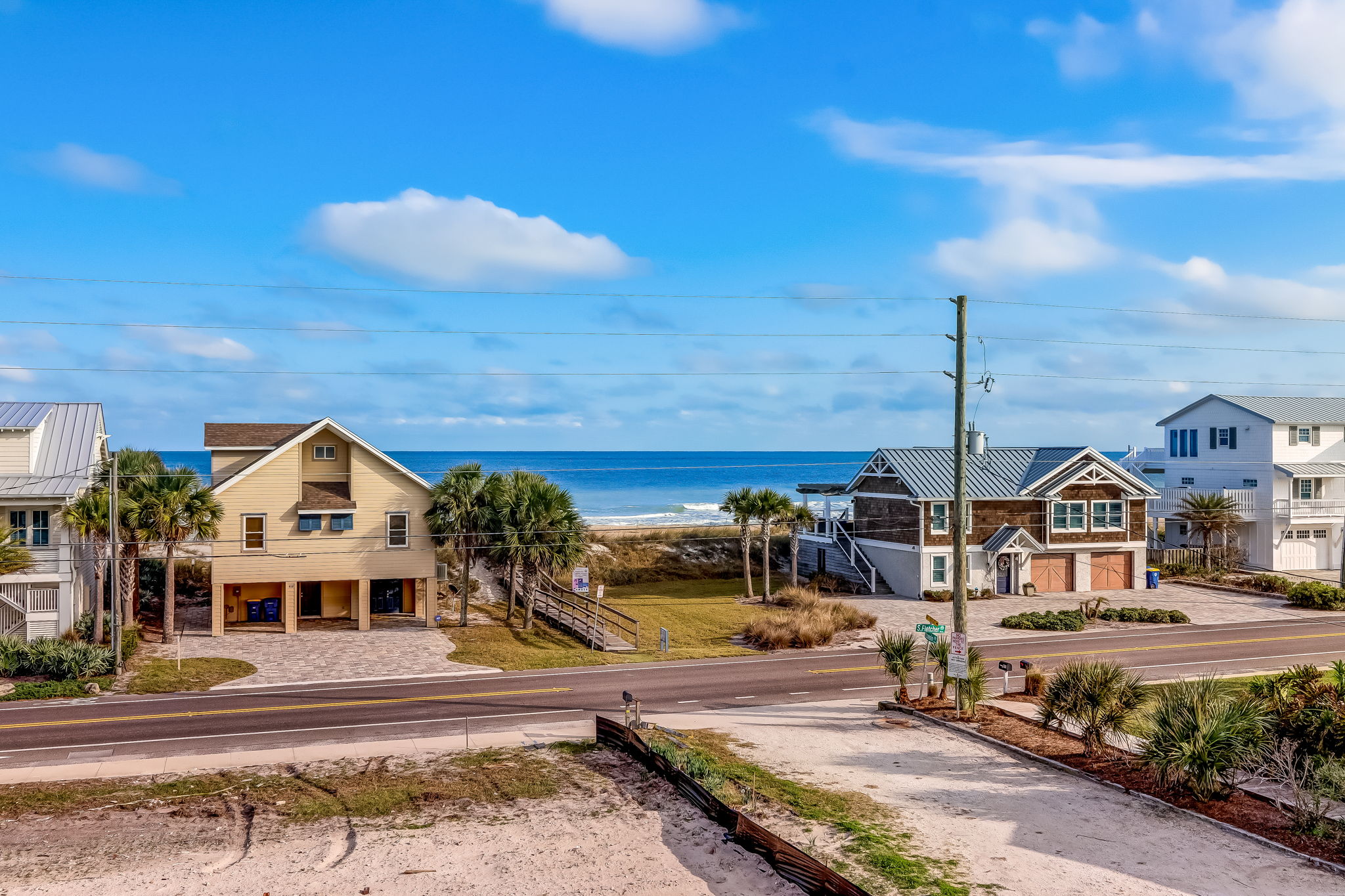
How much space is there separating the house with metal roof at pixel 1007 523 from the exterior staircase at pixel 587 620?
16.5m

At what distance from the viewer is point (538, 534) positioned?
1537 inches

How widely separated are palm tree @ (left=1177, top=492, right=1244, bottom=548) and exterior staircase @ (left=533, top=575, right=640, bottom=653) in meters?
35.4

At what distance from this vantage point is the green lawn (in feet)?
111

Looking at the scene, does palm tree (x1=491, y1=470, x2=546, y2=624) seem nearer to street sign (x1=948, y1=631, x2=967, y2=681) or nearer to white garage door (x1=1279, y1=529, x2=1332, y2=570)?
street sign (x1=948, y1=631, x2=967, y2=681)

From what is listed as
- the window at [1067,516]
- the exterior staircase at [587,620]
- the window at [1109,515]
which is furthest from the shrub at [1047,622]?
the exterior staircase at [587,620]

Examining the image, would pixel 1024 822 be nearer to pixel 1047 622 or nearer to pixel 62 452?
pixel 1047 622

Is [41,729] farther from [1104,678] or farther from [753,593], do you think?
[753,593]

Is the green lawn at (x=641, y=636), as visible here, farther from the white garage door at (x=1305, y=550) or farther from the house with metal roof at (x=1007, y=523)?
the white garage door at (x=1305, y=550)

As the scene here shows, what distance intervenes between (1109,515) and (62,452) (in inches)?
1995

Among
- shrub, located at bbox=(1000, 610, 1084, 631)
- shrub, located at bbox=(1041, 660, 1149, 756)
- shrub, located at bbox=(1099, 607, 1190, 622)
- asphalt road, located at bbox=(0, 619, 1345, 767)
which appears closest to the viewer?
shrub, located at bbox=(1041, 660, 1149, 756)

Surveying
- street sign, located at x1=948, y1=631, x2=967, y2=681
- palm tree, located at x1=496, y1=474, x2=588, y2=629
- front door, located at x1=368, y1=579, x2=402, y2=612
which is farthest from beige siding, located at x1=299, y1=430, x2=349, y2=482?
street sign, located at x1=948, y1=631, x2=967, y2=681

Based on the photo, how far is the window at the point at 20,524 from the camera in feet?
111

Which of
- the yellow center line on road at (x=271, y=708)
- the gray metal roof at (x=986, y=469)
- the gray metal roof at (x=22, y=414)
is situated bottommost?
the yellow center line on road at (x=271, y=708)

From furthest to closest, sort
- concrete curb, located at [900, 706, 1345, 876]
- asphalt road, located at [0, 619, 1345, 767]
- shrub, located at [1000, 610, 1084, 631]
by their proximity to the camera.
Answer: shrub, located at [1000, 610, 1084, 631]
asphalt road, located at [0, 619, 1345, 767]
concrete curb, located at [900, 706, 1345, 876]
